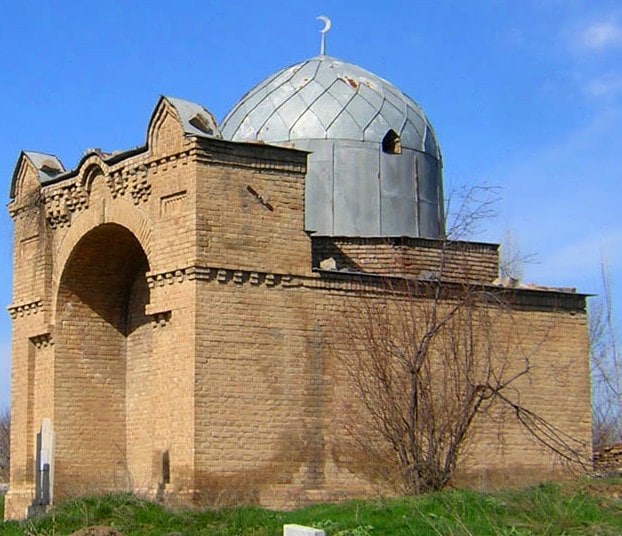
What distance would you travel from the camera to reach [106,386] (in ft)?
73.4

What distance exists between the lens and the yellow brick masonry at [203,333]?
746 inches

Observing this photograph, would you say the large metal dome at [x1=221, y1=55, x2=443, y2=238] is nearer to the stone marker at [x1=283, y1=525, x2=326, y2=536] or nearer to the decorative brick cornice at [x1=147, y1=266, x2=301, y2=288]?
the decorative brick cornice at [x1=147, y1=266, x2=301, y2=288]

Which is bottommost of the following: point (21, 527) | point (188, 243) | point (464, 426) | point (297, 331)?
point (21, 527)

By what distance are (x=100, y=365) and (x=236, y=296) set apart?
4.24 m

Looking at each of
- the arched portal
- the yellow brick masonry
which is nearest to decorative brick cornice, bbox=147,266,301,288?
the yellow brick masonry

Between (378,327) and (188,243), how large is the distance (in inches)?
129

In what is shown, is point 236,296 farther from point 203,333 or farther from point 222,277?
point 203,333

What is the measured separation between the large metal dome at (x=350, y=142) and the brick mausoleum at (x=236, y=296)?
0.13 ft

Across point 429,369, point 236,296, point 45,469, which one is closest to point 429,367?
point 429,369

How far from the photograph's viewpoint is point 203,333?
18812 millimetres

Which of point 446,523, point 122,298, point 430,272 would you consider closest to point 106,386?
point 122,298

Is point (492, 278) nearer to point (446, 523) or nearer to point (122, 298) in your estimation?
point (122, 298)

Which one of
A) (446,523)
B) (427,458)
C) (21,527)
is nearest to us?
(446,523)

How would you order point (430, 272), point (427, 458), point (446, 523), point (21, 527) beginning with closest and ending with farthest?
point (446, 523) < point (21, 527) < point (427, 458) < point (430, 272)
